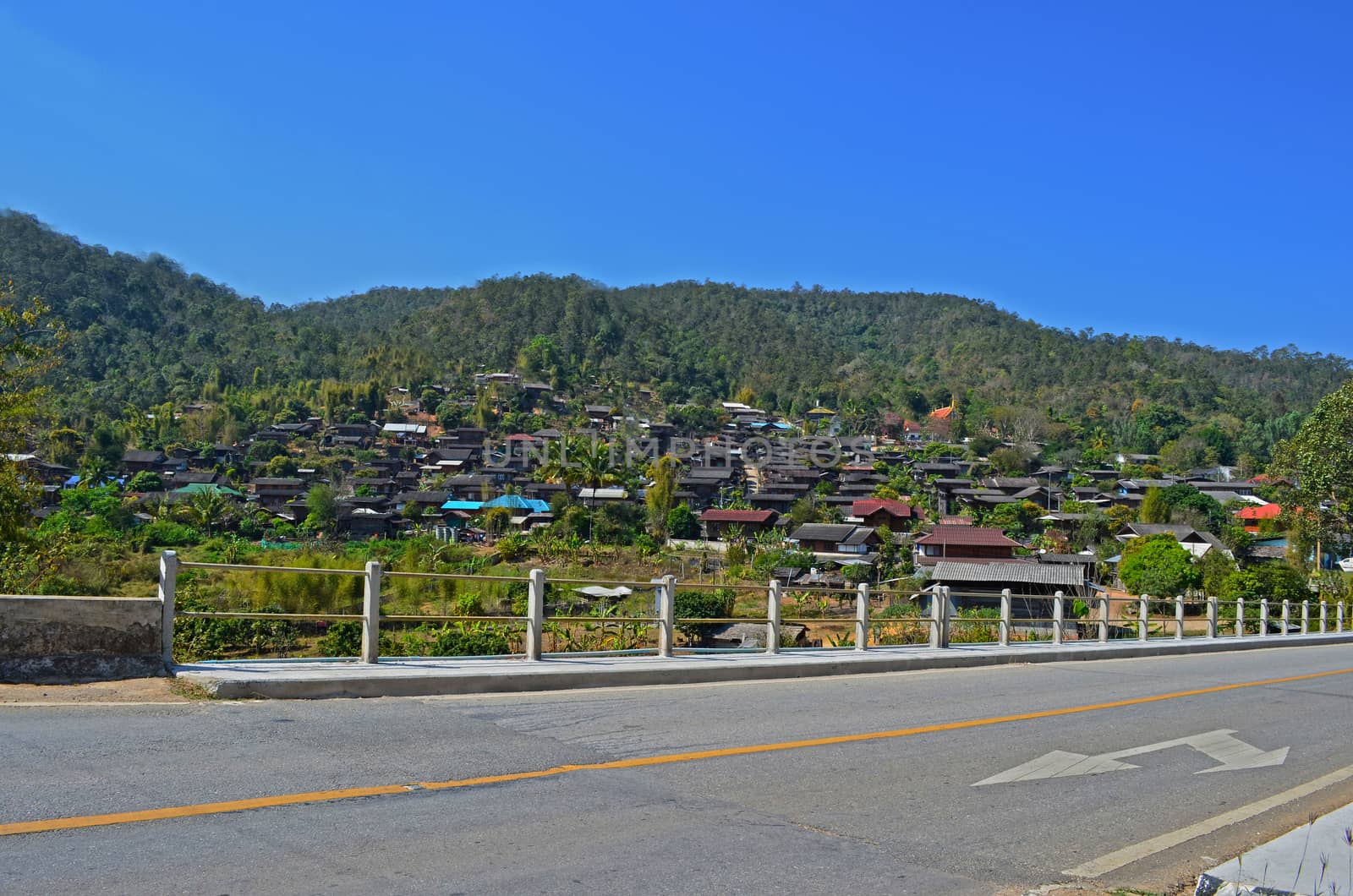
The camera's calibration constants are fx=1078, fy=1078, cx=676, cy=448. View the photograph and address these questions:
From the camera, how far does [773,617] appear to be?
1428 centimetres

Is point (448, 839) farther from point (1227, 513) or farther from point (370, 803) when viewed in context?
point (1227, 513)

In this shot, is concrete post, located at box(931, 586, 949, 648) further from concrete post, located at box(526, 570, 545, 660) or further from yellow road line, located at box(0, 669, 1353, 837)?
concrete post, located at box(526, 570, 545, 660)

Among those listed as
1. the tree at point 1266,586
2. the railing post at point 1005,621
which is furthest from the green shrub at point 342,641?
the tree at point 1266,586

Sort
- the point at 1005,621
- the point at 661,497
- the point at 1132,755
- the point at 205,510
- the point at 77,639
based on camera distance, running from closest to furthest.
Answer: the point at 77,639 → the point at 1132,755 → the point at 1005,621 → the point at 205,510 → the point at 661,497

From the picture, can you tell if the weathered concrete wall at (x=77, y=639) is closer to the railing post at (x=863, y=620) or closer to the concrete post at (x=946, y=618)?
the railing post at (x=863, y=620)

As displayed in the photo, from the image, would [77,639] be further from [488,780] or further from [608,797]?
[608,797]

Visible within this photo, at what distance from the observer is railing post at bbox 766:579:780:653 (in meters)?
14.1

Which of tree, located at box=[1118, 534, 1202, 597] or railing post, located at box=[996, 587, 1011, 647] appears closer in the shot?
railing post, located at box=[996, 587, 1011, 647]

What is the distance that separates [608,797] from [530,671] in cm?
409

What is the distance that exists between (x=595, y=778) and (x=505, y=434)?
4382 inches

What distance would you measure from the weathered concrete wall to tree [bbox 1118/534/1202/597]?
154ft

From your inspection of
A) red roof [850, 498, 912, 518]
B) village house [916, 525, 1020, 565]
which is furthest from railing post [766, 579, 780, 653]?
red roof [850, 498, 912, 518]

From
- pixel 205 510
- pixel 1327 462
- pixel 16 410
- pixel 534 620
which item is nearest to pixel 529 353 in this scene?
pixel 205 510

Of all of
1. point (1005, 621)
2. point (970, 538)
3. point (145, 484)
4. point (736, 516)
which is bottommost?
point (736, 516)
